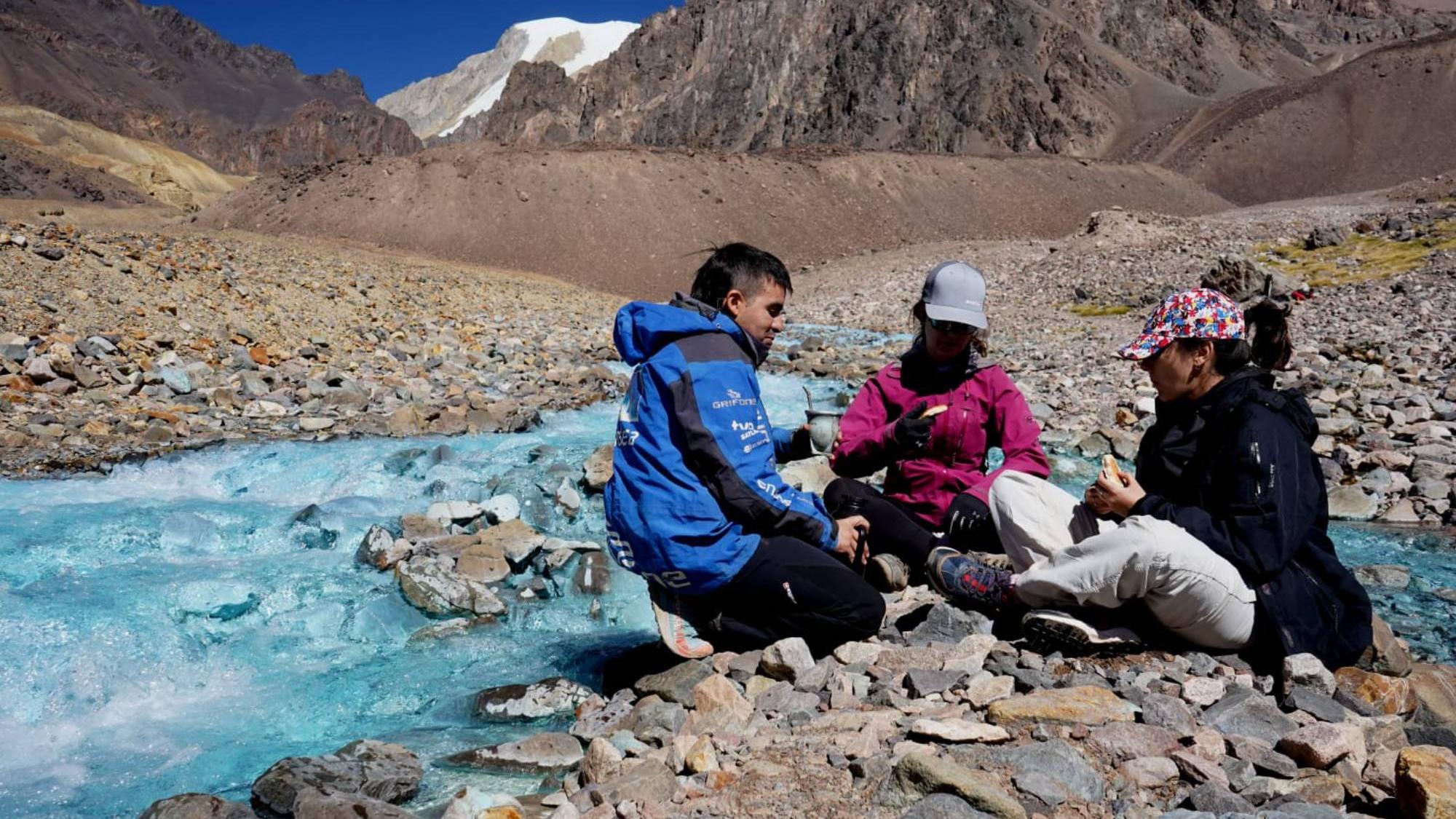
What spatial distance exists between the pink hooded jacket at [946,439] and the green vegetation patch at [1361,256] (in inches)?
621

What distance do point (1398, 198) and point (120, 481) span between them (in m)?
44.8

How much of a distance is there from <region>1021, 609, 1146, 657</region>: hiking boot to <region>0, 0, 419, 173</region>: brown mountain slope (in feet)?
401

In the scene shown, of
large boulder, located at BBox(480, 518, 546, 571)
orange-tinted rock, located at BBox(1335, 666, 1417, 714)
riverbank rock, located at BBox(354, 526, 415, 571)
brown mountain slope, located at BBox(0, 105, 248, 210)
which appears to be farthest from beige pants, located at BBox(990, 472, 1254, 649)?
brown mountain slope, located at BBox(0, 105, 248, 210)

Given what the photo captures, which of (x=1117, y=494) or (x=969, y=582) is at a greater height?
(x=1117, y=494)

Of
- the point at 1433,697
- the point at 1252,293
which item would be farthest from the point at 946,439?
the point at 1252,293

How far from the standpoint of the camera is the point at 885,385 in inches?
190

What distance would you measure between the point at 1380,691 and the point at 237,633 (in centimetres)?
528

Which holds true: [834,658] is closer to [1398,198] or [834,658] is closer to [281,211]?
[281,211]

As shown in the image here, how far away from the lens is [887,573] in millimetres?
4512

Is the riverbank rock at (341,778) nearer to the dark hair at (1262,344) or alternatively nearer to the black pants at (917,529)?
the black pants at (917,529)

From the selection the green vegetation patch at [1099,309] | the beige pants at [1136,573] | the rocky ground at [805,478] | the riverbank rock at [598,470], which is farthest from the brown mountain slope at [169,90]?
the beige pants at [1136,573]

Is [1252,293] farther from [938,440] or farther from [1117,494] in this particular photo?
[1117,494]

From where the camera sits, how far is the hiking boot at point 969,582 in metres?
3.97

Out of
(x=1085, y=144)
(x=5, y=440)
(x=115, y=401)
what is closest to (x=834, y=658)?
(x=5, y=440)
